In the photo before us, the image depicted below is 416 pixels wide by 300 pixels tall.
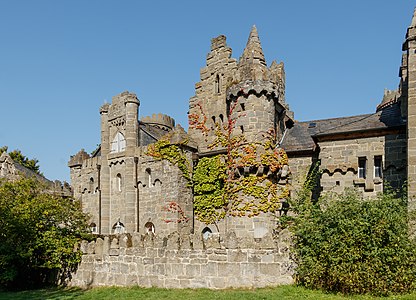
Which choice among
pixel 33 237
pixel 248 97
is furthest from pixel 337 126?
pixel 33 237

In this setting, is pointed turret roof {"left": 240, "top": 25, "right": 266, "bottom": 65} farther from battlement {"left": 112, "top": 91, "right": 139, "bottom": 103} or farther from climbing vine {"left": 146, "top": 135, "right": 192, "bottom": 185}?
battlement {"left": 112, "top": 91, "right": 139, "bottom": 103}

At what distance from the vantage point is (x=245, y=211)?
2109 centimetres

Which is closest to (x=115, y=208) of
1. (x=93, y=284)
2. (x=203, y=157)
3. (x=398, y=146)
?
(x=203, y=157)

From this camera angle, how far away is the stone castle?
656 inches

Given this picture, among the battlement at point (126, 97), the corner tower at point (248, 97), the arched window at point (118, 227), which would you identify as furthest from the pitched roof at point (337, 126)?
the arched window at point (118, 227)

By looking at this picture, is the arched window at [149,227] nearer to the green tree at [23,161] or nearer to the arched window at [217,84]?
the arched window at [217,84]

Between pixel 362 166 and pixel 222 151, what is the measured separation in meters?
7.32

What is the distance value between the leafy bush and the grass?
1.59 feet

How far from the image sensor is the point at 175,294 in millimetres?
15516

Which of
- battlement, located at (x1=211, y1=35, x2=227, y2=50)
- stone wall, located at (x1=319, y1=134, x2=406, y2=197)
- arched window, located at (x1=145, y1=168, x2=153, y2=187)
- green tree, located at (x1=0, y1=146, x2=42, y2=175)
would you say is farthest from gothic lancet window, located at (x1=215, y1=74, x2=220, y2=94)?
green tree, located at (x1=0, y1=146, x2=42, y2=175)

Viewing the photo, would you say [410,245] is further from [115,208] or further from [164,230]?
[115,208]

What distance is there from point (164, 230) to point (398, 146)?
1284 centimetres

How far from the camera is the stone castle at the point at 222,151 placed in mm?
16672

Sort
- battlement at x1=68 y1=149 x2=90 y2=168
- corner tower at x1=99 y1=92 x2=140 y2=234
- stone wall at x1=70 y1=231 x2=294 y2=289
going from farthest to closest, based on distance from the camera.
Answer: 1. battlement at x1=68 y1=149 x2=90 y2=168
2. corner tower at x1=99 y1=92 x2=140 y2=234
3. stone wall at x1=70 y1=231 x2=294 y2=289
